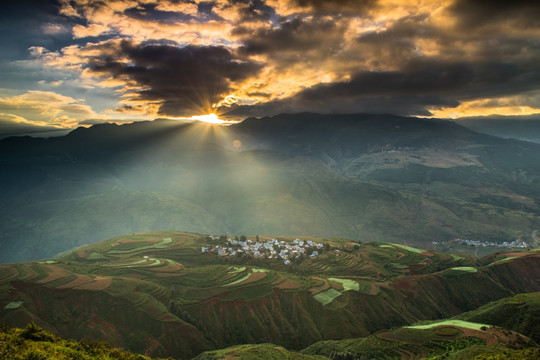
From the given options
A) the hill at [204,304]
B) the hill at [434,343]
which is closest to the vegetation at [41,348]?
the hill at [204,304]

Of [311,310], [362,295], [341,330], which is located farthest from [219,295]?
[362,295]

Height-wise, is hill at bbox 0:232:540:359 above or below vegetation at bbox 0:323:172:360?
below

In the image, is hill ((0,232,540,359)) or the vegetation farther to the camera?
hill ((0,232,540,359))

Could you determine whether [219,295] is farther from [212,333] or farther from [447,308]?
[447,308]

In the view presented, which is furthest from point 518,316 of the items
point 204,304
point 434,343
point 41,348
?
point 41,348

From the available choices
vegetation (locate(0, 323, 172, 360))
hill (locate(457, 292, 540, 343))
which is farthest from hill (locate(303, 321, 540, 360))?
vegetation (locate(0, 323, 172, 360))

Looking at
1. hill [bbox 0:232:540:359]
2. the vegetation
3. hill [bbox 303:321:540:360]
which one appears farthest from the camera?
hill [bbox 0:232:540:359]

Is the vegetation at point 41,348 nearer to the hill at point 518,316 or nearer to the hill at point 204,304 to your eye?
the hill at point 204,304

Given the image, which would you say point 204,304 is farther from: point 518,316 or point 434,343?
point 518,316

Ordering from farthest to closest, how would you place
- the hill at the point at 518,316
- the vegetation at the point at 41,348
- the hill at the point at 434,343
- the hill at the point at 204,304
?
the hill at the point at 204,304 < the hill at the point at 518,316 < the hill at the point at 434,343 < the vegetation at the point at 41,348

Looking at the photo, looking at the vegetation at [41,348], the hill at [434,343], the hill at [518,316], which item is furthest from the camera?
the hill at [518,316]

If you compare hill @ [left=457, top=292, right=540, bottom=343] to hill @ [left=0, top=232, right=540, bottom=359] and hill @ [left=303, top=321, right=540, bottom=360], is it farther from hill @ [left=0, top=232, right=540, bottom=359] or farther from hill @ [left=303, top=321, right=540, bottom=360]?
hill @ [left=0, top=232, right=540, bottom=359]
